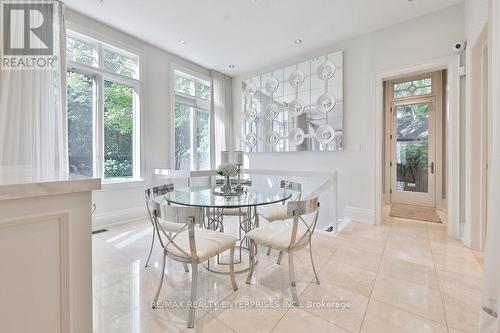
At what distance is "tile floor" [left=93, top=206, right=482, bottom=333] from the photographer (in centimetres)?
151

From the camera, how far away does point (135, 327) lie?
4.86 ft

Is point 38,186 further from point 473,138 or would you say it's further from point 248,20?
point 473,138

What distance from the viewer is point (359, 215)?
12.6 ft

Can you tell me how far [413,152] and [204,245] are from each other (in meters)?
5.43

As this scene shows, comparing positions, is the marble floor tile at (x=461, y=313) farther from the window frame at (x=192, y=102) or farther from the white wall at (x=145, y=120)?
the window frame at (x=192, y=102)

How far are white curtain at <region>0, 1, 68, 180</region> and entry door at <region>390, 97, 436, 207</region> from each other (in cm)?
631

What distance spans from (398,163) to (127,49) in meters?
6.13

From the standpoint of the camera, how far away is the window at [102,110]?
3.30 meters

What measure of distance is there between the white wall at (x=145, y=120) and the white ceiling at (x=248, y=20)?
15 centimetres

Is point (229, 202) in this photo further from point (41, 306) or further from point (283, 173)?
point (283, 173)

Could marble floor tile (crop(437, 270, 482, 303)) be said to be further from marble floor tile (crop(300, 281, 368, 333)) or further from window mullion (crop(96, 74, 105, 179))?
window mullion (crop(96, 74, 105, 179))

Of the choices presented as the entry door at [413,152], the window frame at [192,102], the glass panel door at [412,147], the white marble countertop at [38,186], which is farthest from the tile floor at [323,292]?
the glass panel door at [412,147]

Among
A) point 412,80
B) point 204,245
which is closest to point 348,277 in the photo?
point 204,245

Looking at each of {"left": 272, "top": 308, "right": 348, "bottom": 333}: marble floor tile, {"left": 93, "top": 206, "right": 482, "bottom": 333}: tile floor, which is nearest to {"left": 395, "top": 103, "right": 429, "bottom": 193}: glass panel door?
{"left": 93, "top": 206, "right": 482, "bottom": 333}: tile floor
